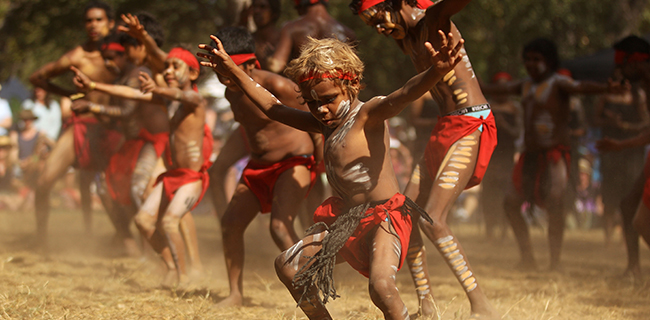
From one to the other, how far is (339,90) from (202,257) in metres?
3.57

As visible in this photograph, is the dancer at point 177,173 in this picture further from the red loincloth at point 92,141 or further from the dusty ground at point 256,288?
the red loincloth at point 92,141

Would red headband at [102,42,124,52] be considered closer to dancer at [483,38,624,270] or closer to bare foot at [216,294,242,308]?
bare foot at [216,294,242,308]

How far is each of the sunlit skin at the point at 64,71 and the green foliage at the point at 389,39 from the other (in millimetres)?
3361

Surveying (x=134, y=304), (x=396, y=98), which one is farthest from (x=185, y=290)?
(x=396, y=98)

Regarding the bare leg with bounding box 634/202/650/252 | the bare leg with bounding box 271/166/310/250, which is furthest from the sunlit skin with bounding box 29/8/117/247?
the bare leg with bounding box 634/202/650/252

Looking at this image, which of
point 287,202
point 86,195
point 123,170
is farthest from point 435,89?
point 86,195

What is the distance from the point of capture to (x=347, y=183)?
2979mm

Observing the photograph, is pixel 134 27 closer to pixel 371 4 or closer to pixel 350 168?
pixel 371 4

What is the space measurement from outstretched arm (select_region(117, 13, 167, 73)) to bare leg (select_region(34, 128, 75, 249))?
6.10 ft

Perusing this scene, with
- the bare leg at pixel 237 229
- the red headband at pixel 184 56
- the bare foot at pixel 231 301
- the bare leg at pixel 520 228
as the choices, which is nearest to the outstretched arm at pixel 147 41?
the red headband at pixel 184 56

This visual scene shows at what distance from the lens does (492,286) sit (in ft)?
15.7

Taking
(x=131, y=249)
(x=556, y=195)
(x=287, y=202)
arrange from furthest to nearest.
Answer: (x=131, y=249), (x=556, y=195), (x=287, y=202)

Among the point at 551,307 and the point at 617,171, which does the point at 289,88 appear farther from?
the point at 617,171

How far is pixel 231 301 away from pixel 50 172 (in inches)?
130
